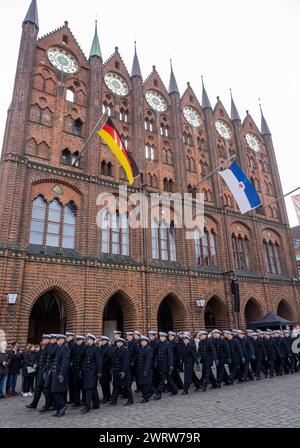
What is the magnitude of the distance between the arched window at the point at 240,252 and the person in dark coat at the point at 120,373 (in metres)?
17.2

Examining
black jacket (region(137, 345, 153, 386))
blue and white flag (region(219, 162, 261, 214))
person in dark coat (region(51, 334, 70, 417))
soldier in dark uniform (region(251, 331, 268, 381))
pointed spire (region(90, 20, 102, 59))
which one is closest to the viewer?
person in dark coat (region(51, 334, 70, 417))

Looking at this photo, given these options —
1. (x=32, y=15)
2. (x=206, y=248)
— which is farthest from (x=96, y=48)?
(x=206, y=248)

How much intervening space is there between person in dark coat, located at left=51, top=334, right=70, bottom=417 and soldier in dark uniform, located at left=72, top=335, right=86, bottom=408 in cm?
79

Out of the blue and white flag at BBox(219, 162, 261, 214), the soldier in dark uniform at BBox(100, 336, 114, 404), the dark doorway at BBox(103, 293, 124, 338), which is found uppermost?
the blue and white flag at BBox(219, 162, 261, 214)

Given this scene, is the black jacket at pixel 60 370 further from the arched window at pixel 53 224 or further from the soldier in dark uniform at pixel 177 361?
the arched window at pixel 53 224

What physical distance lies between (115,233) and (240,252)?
38.3 ft

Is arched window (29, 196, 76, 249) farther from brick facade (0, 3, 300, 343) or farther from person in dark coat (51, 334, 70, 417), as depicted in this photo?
person in dark coat (51, 334, 70, 417)

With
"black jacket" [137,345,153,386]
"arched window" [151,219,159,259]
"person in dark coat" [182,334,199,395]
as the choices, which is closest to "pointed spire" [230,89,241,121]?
"arched window" [151,219,159,259]

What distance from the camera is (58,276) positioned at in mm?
16078

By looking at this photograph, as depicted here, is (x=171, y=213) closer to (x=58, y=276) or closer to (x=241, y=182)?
(x=241, y=182)

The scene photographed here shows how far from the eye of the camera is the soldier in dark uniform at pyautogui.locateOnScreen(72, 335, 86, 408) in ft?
29.8

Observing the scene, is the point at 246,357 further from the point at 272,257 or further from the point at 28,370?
the point at 272,257

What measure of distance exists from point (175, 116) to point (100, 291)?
15527 mm

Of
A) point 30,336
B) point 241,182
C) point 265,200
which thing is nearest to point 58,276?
point 30,336
